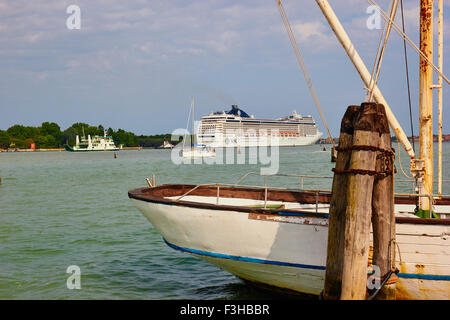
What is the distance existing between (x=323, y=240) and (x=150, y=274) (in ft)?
17.1

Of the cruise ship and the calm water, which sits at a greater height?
the cruise ship

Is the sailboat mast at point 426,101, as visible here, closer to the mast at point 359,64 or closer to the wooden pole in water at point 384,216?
the mast at point 359,64

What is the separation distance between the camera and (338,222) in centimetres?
609

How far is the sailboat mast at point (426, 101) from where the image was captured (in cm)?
871

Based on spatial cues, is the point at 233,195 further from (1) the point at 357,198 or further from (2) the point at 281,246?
(1) the point at 357,198

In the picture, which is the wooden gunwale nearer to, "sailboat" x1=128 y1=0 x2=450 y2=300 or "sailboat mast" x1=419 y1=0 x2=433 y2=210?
"sailboat" x1=128 y1=0 x2=450 y2=300

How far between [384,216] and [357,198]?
750 mm

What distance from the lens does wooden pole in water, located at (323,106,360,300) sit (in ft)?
19.9

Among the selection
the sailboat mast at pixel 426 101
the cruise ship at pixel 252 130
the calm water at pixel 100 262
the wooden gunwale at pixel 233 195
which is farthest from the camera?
the cruise ship at pixel 252 130
